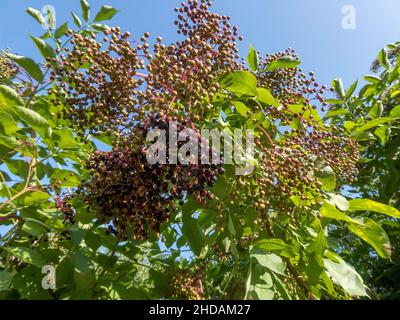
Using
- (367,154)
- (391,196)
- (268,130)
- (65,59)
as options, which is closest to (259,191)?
(268,130)

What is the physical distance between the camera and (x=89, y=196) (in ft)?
6.64

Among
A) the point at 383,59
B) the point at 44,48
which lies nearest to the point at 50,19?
the point at 44,48

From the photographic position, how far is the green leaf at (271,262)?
211 centimetres

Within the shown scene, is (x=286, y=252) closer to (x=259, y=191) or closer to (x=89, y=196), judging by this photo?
(x=259, y=191)

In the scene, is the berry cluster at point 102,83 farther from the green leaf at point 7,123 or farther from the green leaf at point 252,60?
the green leaf at point 252,60

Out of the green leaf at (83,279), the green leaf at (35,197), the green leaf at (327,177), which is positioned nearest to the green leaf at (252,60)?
the green leaf at (327,177)

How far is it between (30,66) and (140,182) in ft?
4.25

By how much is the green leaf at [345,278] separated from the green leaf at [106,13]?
2334mm

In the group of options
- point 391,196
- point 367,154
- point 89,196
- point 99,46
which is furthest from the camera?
point 367,154

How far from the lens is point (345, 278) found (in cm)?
222

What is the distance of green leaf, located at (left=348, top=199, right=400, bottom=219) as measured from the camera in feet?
8.00

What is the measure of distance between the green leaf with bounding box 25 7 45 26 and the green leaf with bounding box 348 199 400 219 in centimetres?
258

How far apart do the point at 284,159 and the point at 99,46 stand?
4.01 feet
